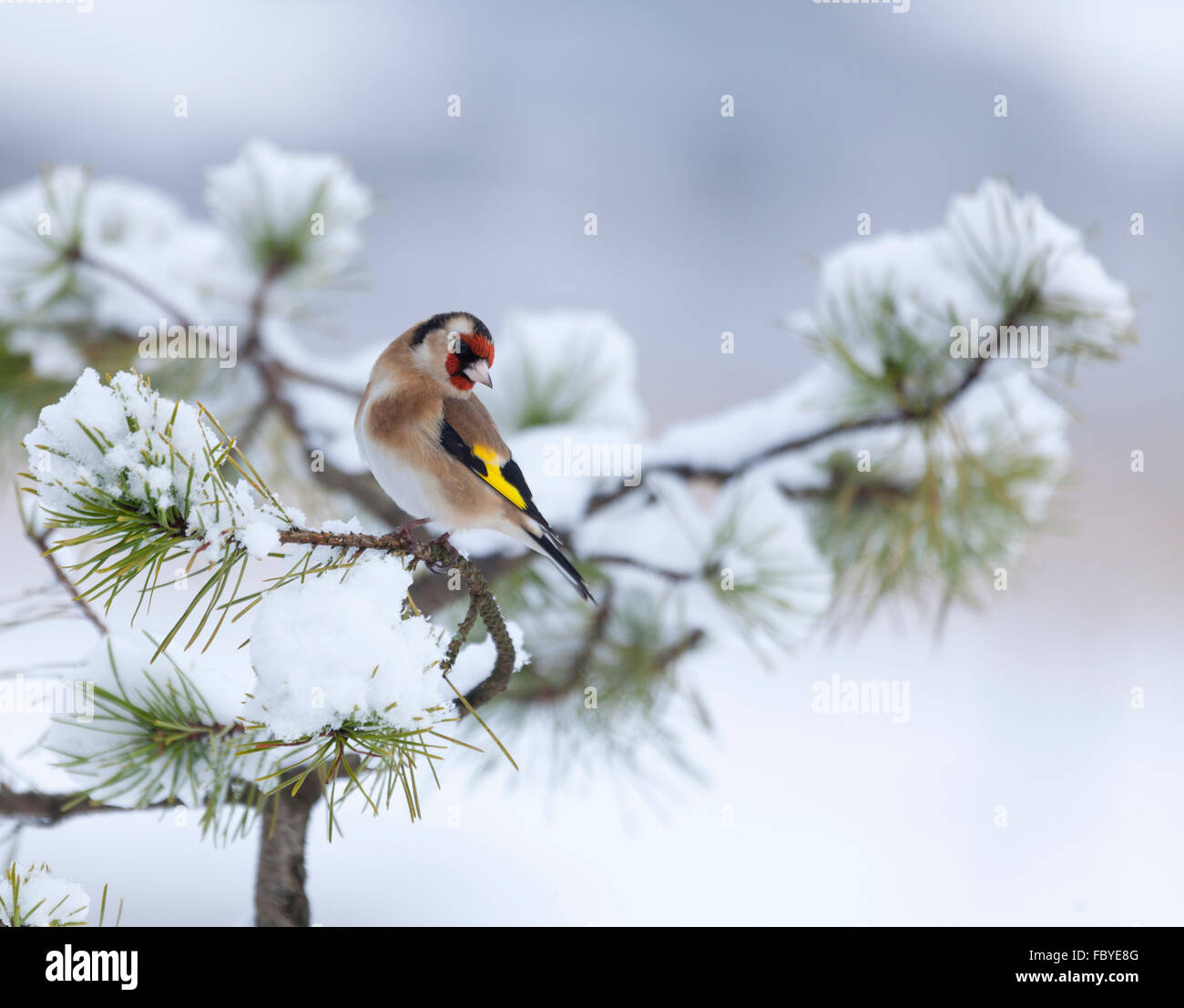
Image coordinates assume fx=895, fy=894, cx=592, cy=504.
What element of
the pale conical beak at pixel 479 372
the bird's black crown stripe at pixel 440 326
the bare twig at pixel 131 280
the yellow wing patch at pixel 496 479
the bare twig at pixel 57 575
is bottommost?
the bare twig at pixel 57 575

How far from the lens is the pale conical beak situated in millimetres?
357

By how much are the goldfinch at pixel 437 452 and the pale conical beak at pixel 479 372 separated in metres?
0.04

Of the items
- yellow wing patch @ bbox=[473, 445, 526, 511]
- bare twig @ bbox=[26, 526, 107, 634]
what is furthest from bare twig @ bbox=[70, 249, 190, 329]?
yellow wing patch @ bbox=[473, 445, 526, 511]

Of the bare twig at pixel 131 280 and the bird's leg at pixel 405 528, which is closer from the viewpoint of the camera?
the bird's leg at pixel 405 528

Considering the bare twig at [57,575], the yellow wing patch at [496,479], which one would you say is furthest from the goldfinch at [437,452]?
the bare twig at [57,575]

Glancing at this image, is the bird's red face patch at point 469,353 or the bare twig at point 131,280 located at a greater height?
the bare twig at point 131,280

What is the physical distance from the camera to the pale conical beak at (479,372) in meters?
0.36

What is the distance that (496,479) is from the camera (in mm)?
410

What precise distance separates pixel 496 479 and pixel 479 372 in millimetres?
66

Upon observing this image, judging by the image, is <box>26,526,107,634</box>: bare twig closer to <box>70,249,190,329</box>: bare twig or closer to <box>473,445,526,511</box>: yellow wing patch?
<box>473,445,526,511</box>: yellow wing patch

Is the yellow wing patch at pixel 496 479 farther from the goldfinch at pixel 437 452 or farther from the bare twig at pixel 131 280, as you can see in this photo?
the bare twig at pixel 131 280

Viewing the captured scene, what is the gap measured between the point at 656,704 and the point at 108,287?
2.35ft

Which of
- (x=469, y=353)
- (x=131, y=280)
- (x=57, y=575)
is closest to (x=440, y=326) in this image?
(x=469, y=353)
